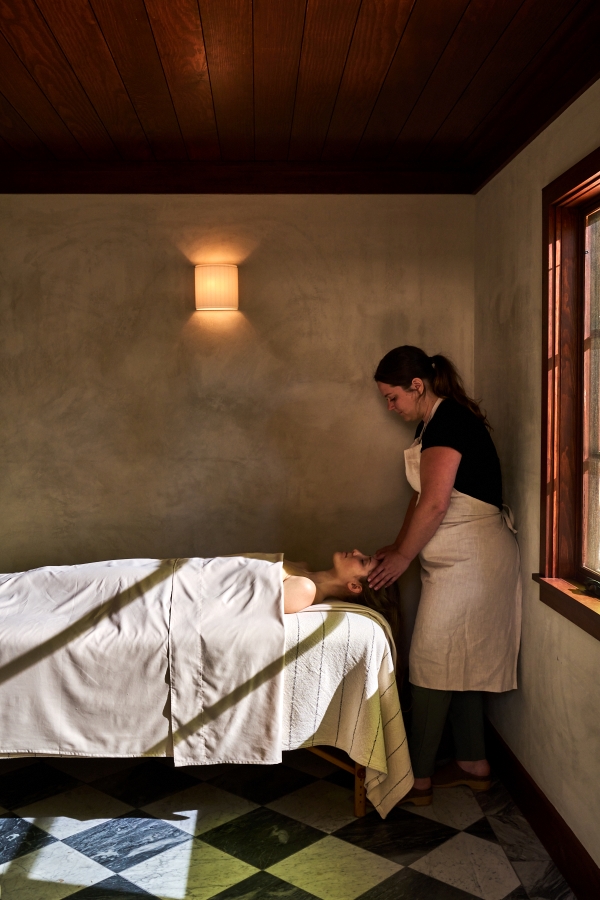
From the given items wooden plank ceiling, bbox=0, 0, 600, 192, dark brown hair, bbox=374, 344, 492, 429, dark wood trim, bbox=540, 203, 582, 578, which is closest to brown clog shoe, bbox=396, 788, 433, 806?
dark wood trim, bbox=540, 203, 582, 578

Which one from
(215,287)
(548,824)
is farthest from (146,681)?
(215,287)

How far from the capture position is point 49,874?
91.8 inches

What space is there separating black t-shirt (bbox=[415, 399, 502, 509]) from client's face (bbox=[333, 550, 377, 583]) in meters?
0.50

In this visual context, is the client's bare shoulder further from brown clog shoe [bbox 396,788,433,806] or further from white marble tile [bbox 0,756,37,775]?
white marble tile [bbox 0,756,37,775]

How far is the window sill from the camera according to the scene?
2139 millimetres

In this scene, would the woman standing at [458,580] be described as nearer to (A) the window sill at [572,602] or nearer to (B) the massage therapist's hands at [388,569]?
(B) the massage therapist's hands at [388,569]

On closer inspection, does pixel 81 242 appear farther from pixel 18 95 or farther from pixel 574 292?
pixel 574 292

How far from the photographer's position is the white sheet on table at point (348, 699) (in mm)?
2621

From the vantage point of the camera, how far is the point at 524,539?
2.85 meters

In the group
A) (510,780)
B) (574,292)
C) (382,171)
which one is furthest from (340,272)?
(510,780)

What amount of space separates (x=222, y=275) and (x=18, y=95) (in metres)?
1.14

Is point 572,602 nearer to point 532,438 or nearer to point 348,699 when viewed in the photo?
point 532,438

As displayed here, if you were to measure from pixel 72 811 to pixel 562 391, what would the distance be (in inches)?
90.0

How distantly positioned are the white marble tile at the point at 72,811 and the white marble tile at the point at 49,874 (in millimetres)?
122
